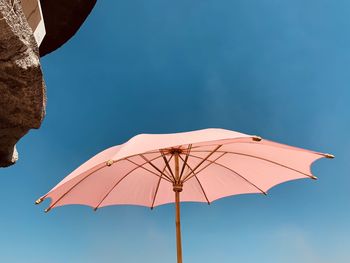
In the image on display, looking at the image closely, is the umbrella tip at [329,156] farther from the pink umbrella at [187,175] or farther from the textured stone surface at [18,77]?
the textured stone surface at [18,77]

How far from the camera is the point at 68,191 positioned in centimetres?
549

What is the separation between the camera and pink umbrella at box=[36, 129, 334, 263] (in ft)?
17.2

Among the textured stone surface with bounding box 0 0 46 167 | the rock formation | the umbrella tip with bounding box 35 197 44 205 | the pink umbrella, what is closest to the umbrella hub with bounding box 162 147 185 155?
the pink umbrella

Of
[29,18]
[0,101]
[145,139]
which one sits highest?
[145,139]

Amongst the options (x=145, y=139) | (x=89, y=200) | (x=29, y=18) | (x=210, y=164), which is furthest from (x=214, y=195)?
(x=29, y=18)

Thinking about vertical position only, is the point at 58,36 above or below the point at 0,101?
above

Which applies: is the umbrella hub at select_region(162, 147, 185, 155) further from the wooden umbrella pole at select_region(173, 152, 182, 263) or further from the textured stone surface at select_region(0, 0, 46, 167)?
the textured stone surface at select_region(0, 0, 46, 167)

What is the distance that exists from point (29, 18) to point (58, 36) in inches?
59.4

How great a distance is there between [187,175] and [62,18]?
2.94m

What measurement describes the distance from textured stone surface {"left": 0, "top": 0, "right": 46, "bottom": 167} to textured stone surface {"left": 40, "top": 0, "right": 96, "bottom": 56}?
64.9 inches

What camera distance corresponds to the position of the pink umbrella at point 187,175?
5.23 metres

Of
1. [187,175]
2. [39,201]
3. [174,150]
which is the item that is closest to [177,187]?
[187,175]

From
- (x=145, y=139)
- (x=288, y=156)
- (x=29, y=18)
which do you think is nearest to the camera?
(x=29, y=18)

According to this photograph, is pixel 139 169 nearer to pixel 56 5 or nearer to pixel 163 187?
pixel 163 187
